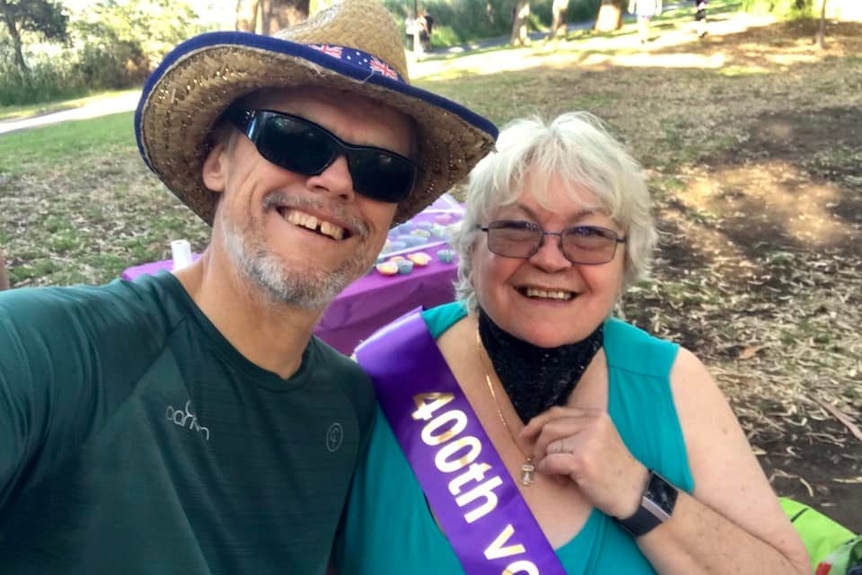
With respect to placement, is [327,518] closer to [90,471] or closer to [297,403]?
[297,403]

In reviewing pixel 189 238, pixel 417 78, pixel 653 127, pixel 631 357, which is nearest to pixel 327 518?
pixel 631 357

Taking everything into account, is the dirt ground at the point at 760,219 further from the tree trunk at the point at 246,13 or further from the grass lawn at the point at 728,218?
the tree trunk at the point at 246,13

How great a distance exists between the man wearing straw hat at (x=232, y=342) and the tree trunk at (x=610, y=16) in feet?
80.8

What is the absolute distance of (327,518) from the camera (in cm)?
173

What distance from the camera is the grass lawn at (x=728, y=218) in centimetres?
447

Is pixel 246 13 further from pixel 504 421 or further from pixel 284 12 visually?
pixel 504 421

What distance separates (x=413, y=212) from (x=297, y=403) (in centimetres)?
83

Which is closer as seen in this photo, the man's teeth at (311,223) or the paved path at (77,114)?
the man's teeth at (311,223)

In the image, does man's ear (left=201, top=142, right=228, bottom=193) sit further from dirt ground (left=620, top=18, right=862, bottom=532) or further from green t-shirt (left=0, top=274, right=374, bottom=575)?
dirt ground (left=620, top=18, right=862, bottom=532)

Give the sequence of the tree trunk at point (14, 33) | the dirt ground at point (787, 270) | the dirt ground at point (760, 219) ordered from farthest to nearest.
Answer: the tree trunk at point (14, 33) < the dirt ground at point (760, 219) < the dirt ground at point (787, 270)

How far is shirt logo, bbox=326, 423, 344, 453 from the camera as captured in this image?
174cm

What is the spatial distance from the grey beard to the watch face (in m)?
0.88

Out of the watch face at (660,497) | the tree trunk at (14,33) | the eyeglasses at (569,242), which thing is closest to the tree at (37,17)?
the tree trunk at (14,33)

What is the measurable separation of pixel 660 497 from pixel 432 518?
577 mm
